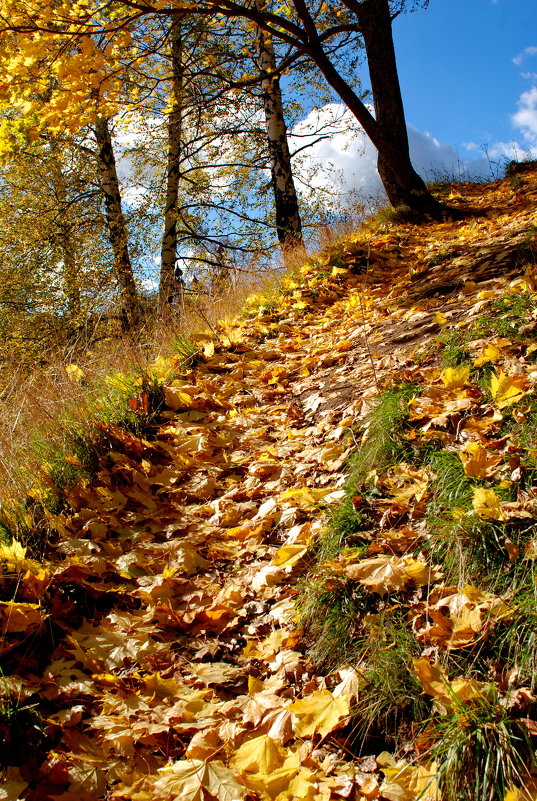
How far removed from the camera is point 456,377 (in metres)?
2.37

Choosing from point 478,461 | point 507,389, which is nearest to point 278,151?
point 507,389

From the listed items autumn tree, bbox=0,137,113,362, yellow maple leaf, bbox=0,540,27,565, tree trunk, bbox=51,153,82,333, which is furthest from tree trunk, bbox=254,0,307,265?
yellow maple leaf, bbox=0,540,27,565

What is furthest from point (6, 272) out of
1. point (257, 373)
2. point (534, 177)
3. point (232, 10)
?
point (534, 177)

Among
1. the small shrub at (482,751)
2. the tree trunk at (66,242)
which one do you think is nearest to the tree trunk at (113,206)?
the tree trunk at (66,242)

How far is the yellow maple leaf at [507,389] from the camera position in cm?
205

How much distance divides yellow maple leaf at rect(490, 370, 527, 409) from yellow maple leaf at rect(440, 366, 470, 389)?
0.21m

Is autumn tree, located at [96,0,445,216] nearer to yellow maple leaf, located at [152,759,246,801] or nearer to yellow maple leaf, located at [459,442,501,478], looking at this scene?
yellow maple leaf, located at [459,442,501,478]

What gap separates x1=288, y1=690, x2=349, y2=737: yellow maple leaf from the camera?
1.38 metres

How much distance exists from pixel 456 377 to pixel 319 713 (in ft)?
5.08

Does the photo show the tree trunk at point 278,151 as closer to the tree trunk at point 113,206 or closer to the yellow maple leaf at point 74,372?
the tree trunk at point 113,206

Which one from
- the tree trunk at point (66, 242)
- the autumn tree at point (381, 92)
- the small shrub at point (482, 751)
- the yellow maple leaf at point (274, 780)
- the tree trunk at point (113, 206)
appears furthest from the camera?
the tree trunk at point (66, 242)

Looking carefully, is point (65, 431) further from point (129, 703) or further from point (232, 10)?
Result: point (232, 10)

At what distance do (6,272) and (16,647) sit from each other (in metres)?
10.9

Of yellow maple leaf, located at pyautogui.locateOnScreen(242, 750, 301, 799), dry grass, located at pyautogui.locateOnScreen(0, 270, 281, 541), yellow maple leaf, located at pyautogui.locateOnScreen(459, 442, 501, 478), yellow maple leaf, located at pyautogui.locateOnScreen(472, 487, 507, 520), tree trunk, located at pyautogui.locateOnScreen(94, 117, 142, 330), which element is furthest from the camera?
tree trunk, located at pyautogui.locateOnScreen(94, 117, 142, 330)
